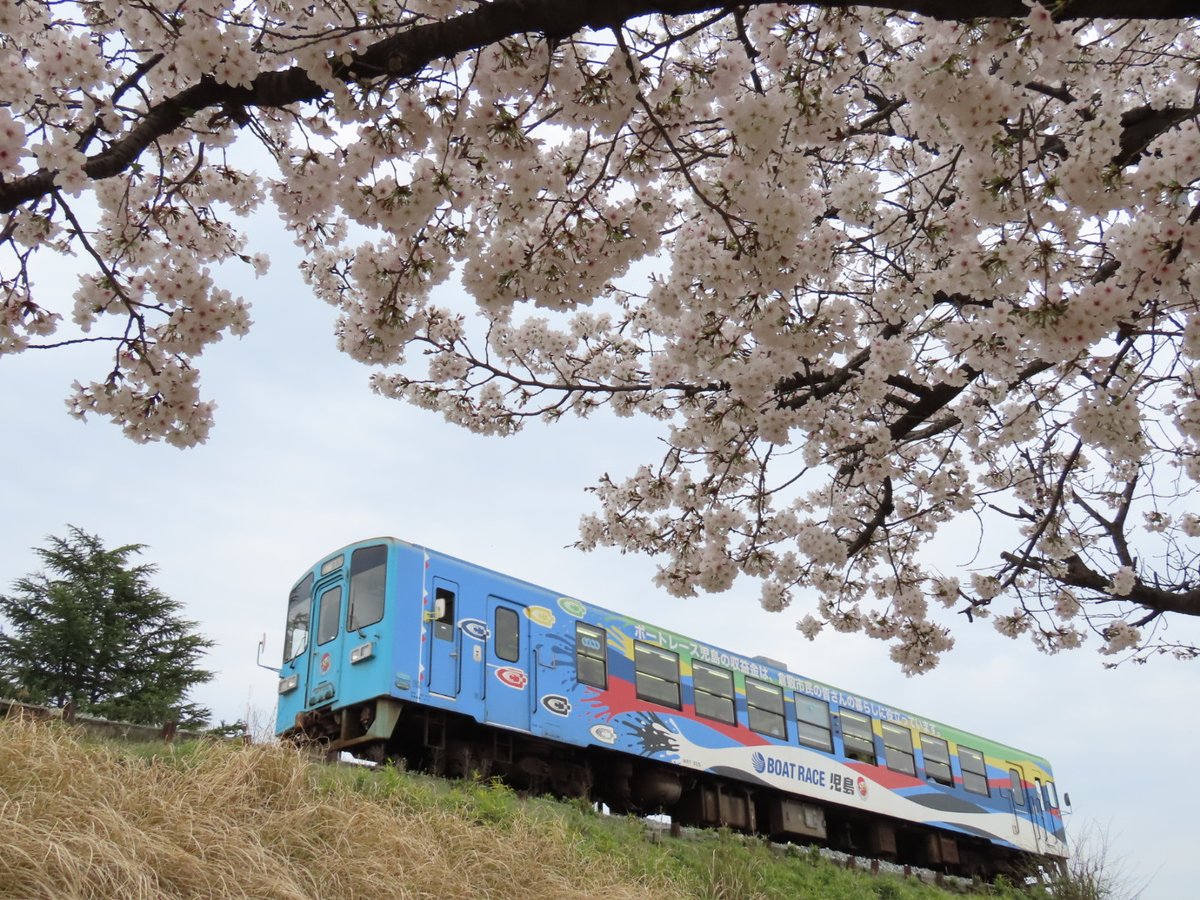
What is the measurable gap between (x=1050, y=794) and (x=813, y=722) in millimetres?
6250

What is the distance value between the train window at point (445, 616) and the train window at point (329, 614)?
0.93 meters

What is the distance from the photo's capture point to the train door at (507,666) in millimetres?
8914

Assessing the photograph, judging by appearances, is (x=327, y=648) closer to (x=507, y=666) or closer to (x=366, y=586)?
(x=366, y=586)

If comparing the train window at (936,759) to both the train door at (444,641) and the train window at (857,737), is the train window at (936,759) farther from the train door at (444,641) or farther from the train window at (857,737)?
the train door at (444,641)

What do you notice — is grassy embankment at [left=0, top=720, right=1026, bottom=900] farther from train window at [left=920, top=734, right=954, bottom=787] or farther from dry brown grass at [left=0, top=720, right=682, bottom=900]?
train window at [left=920, top=734, right=954, bottom=787]

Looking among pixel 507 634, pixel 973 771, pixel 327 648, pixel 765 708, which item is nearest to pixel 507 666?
pixel 507 634

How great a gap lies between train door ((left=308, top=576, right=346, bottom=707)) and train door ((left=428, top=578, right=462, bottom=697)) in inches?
34.2

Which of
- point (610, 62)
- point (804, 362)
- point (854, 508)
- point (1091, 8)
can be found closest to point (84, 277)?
point (610, 62)

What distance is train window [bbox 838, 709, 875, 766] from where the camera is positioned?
12.5m

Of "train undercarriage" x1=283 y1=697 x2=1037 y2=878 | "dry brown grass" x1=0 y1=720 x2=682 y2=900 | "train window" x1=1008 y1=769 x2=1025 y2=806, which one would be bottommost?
"dry brown grass" x1=0 y1=720 x2=682 y2=900

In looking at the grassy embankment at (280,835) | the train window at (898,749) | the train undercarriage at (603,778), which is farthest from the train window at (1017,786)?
the grassy embankment at (280,835)

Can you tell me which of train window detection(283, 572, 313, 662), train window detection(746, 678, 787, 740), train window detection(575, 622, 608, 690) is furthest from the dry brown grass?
train window detection(746, 678, 787, 740)

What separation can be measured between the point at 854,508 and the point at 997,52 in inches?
199

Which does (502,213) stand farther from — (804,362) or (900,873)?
(900,873)
